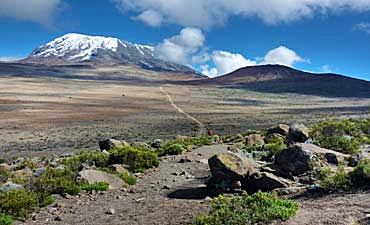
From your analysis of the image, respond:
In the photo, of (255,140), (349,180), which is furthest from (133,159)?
(349,180)

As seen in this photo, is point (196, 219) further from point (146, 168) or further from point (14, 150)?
point (14, 150)

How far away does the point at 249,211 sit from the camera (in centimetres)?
904

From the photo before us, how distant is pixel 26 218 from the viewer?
432 inches

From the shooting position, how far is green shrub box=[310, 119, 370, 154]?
17517 mm

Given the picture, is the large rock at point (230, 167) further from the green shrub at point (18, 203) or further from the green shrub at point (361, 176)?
the green shrub at point (18, 203)

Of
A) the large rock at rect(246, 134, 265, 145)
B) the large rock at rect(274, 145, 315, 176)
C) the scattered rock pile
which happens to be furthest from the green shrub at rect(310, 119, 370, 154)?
the large rock at rect(274, 145, 315, 176)

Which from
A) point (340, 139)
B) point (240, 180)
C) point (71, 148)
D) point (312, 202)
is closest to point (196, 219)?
point (312, 202)

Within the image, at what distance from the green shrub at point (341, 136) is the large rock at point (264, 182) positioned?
5.55 meters

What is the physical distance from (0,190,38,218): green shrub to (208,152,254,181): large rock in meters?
4.70

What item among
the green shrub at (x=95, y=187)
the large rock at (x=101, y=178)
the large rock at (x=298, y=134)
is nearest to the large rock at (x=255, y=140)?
the large rock at (x=298, y=134)

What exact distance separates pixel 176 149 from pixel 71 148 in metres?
11.1

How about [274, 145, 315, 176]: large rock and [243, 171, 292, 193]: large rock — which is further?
[274, 145, 315, 176]: large rock

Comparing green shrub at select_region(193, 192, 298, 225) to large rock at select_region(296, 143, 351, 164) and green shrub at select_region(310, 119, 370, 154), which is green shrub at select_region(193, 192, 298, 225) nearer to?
large rock at select_region(296, 143, 351, 164)

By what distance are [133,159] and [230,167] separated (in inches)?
221
